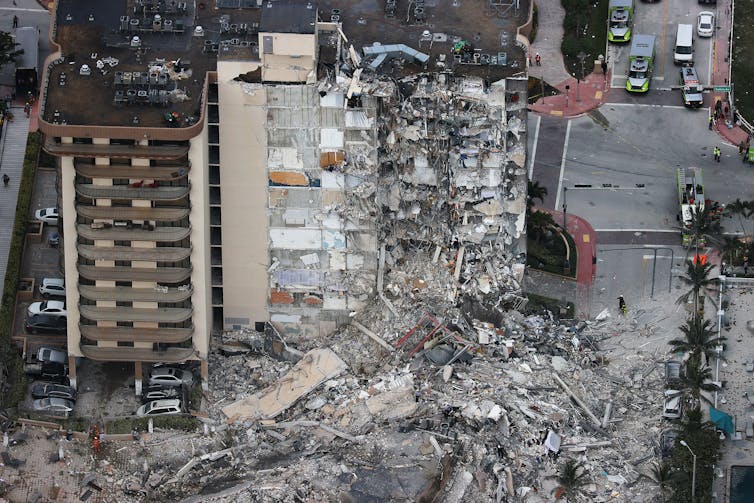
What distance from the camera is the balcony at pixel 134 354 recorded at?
163m

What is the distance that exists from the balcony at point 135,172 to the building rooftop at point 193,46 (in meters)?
2.63

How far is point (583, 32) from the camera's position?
190 meters

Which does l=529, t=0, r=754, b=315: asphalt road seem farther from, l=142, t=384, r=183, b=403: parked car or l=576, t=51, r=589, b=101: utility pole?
l=142, t=384, r=183, b=403: parked car

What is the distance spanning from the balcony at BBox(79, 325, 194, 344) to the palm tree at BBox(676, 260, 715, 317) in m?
34.6

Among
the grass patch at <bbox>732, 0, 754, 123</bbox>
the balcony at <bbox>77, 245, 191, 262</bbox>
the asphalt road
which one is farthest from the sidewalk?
the balcony at <bbox>77, 245, 191, 262</bbox>

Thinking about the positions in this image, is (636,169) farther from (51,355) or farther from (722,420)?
(51,355)

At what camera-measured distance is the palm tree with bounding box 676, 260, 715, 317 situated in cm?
16675

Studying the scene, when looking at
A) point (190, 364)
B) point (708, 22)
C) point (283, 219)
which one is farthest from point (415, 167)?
point (708, 22)

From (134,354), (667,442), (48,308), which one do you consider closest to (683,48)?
(667,442)

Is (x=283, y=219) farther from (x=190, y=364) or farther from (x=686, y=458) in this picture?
(x=686, y=458)

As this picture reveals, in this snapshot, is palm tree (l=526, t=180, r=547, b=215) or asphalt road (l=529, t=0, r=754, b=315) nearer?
palm tree (l=526, t=180, r=547, b=215)

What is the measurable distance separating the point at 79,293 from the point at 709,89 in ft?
A: 175

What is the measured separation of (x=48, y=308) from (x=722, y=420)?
47203 mm

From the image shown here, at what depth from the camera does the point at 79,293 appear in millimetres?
162625
